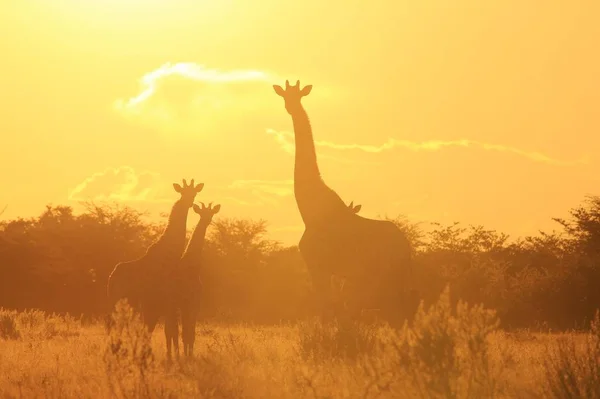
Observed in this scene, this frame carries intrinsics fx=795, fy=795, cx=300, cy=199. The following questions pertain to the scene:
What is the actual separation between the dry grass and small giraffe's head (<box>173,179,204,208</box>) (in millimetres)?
2777

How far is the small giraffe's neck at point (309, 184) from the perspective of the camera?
11322mm

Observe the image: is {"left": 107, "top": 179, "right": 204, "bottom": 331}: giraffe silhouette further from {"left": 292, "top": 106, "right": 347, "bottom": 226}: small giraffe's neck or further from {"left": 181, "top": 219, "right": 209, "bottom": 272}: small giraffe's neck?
{"left": 292, "top": 106, "right": 347, "bottom": 226}: small giraffe's neck

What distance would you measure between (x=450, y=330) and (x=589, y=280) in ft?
67.5

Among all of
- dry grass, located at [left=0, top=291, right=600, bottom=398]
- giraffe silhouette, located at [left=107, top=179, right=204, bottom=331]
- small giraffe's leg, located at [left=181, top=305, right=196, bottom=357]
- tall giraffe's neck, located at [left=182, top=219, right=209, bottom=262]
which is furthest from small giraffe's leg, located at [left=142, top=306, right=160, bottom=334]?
tall giraffe's neck, located at [left=182, top=219, right=209, bottom=262]

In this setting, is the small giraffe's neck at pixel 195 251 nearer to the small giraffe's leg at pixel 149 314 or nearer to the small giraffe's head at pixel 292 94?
the small giraffe's leg at pixel 149 314

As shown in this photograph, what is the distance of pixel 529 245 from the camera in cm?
3494

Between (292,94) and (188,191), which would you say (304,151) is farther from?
(188,191)

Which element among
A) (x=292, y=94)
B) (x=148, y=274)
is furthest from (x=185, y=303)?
(x=292, y=94)

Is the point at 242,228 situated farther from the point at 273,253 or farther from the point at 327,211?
the point at 327,211

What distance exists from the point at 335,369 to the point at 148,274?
145 inches

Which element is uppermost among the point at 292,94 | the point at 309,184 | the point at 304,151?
the point at 292,94

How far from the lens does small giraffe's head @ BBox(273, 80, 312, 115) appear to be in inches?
492

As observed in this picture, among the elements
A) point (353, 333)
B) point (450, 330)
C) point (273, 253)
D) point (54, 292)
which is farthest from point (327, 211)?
point (273, 253)

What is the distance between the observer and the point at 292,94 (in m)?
12.6
